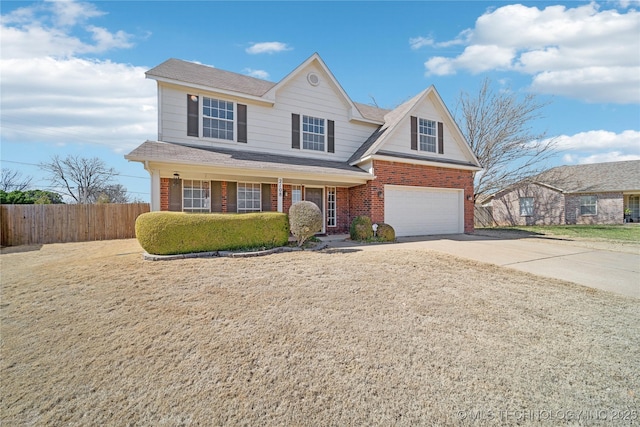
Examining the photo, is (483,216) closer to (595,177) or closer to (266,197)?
(595,177)

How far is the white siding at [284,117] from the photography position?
10.1 meters

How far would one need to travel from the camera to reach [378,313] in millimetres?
3848

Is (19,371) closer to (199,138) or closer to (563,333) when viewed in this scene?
(563,333)

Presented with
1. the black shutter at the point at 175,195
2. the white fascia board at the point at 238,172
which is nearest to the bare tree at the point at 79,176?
the black shutter at the point at 175,195

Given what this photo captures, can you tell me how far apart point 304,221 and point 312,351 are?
5.27 meters

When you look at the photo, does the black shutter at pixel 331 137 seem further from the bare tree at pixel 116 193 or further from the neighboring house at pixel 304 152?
the bare tree at pixel 116 193

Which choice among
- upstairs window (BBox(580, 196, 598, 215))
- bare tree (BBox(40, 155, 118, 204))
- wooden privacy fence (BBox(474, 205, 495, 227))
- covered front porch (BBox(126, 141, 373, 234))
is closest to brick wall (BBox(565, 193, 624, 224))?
upstairs window (BBox(580, 196, 598, 215))

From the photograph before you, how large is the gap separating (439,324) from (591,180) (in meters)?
30.6

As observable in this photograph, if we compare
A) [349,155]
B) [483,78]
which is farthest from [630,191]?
[349,155]

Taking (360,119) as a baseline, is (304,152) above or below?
below

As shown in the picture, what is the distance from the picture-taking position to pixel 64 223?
37.7 ft

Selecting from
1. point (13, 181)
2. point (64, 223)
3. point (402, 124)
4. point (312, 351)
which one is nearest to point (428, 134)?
point (402, 124)

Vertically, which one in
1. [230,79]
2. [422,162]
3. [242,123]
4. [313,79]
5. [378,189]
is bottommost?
[378,189]

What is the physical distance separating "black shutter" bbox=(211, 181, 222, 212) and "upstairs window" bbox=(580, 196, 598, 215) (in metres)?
29.3
